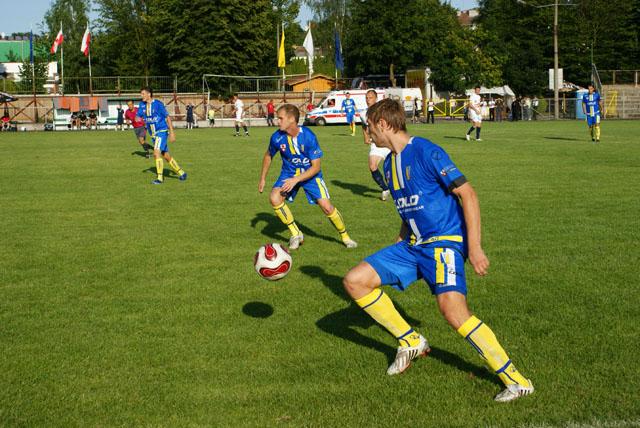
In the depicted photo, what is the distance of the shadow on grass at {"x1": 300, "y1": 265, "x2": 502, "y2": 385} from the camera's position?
17.1 feet

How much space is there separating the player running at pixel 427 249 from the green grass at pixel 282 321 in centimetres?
27

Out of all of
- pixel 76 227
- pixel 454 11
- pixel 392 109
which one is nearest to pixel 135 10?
pixel 454 11

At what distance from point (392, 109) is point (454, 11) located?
10256 cm

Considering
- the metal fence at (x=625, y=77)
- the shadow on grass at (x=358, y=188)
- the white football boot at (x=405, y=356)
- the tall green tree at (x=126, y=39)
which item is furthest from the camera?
the tall green tree at (x=126, y=39)

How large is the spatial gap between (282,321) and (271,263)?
52cm

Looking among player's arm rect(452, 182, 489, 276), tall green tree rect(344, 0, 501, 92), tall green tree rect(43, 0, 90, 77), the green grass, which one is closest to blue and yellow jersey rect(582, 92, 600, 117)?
the green grass

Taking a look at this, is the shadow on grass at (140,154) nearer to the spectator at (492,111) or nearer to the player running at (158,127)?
the player running at (158,127)

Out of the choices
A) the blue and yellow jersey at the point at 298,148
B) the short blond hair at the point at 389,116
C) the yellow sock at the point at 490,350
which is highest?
the short blond hair at the point at 389,116

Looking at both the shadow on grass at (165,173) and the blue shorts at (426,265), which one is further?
the shadow on grass at (165,173)

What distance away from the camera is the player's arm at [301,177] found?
9.26 metres

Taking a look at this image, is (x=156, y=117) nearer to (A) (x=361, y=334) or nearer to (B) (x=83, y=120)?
(A) (x=361, y=334)

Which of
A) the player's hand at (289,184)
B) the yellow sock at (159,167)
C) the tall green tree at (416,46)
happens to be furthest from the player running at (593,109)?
the tall green tree at (416,46)

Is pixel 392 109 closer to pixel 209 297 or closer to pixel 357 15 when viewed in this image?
pixel 209 297

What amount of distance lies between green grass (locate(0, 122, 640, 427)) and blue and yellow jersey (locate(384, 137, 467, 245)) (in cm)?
103
